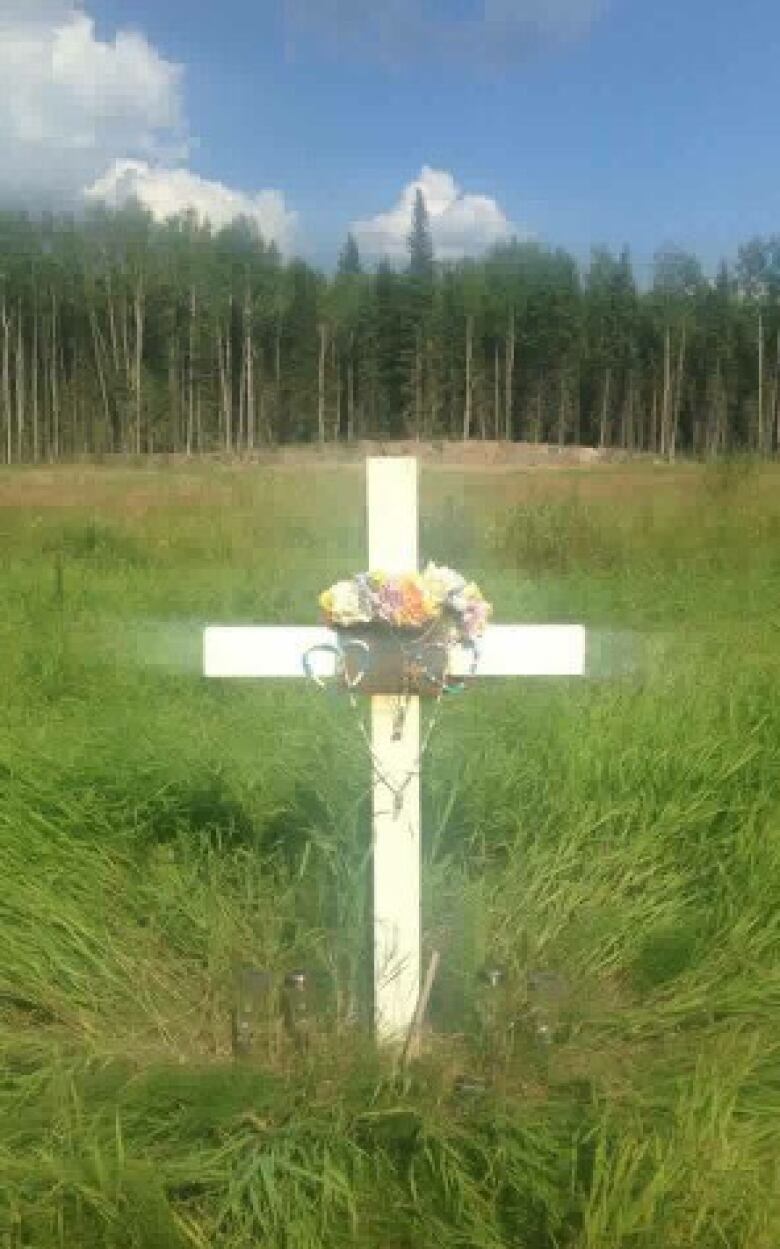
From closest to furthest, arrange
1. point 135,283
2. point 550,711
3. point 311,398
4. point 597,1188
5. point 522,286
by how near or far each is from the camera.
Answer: point 597,1188
point 550,711
point 522,286
point 311,398
point 135,283

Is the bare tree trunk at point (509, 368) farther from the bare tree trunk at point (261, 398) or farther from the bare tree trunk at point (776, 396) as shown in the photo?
the bare tree trunk at point (776, 396)

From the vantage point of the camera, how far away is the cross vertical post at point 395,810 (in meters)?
2.49

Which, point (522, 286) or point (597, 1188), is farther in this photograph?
point (522, 286)

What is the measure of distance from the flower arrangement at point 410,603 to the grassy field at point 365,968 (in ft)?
2.04

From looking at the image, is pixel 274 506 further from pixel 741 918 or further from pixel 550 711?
pixel 741 918

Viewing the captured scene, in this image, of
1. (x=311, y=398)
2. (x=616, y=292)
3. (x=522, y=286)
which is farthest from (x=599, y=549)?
(x=616, y=292)

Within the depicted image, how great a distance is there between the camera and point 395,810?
2.50 metres

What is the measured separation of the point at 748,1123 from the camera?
6.93 feet

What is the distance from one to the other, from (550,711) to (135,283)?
75.9 ft

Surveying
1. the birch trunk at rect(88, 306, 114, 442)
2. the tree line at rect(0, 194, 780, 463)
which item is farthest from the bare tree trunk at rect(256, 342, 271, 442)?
the birch trunk at rect(88, 306, 114, 442)

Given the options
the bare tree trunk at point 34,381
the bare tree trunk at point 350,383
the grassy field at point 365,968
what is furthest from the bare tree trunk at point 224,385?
the grassy field at point 365,968

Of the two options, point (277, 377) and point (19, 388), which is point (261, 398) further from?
point (19, 388)

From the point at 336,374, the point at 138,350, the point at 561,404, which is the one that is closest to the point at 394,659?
the point at 336,374

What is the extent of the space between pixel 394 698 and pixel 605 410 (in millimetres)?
32554
